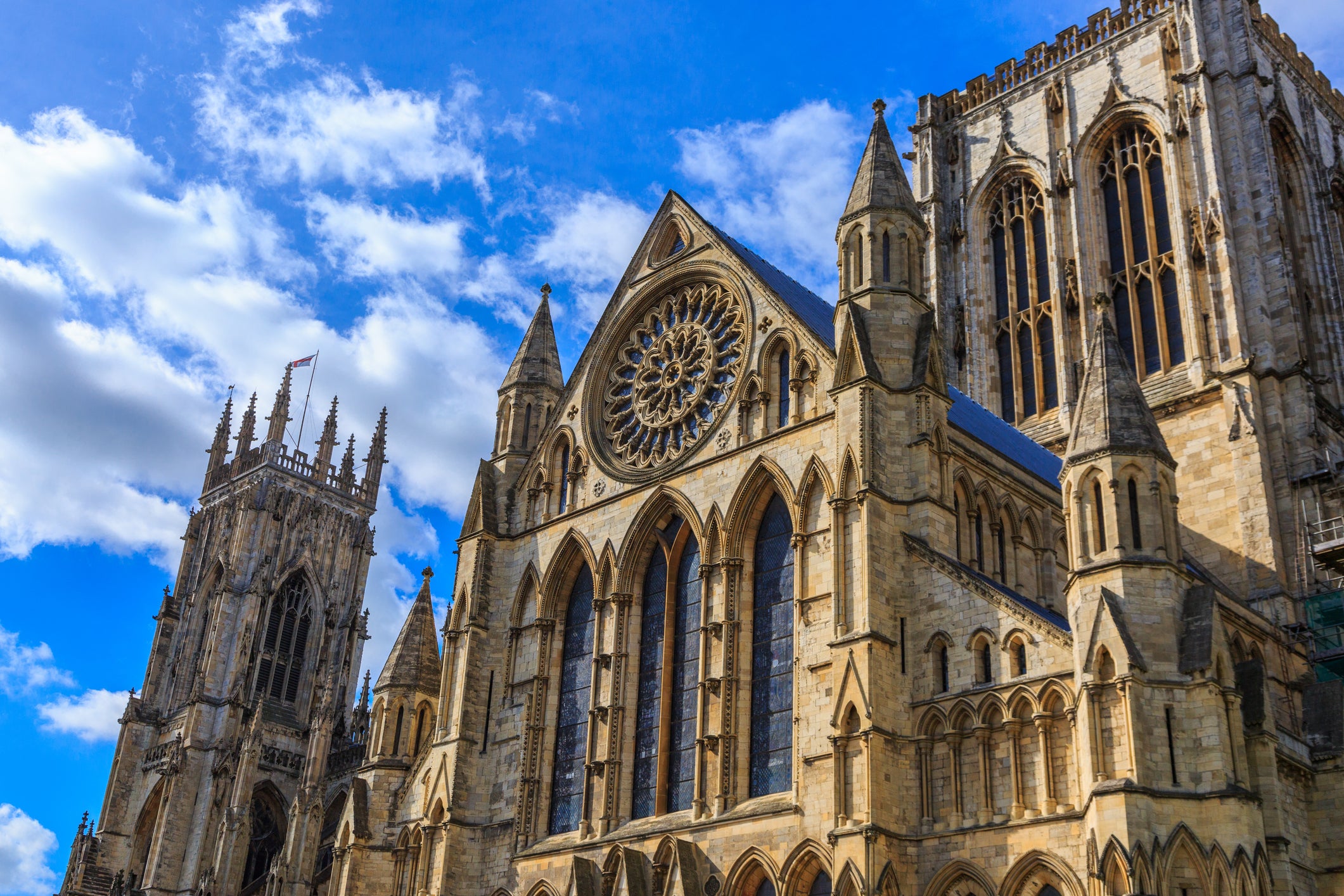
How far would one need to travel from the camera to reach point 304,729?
71.2 meters

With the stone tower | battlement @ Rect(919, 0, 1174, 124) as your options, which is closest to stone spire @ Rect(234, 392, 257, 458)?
the stone tower

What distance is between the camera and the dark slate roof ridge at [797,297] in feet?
92.8

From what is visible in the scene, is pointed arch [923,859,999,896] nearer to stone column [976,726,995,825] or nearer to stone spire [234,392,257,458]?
stone column [976,726,995,825]

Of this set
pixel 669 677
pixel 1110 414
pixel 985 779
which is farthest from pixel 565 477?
pixel 985 779

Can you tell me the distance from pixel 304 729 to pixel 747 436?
166 ft

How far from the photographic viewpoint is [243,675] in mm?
70062

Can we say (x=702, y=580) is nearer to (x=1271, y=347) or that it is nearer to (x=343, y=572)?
(x=1271, y=347)

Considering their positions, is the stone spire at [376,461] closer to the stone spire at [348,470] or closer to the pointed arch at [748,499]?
the stone spire at [348,470]

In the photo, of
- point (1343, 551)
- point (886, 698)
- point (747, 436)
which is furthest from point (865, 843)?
point (1343, 551)

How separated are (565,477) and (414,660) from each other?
17.9 feet

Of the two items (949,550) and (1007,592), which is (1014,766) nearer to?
(1007,592)

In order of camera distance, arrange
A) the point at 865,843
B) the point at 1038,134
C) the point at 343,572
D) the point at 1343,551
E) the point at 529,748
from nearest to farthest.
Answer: the point at 865,843
the point at 529,748
the point at 1343,551
the point at 1038,134
the point at 343,572

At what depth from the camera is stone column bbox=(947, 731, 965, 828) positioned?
20953mm

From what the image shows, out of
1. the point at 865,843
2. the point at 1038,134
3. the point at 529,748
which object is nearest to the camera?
the point at 865,843
